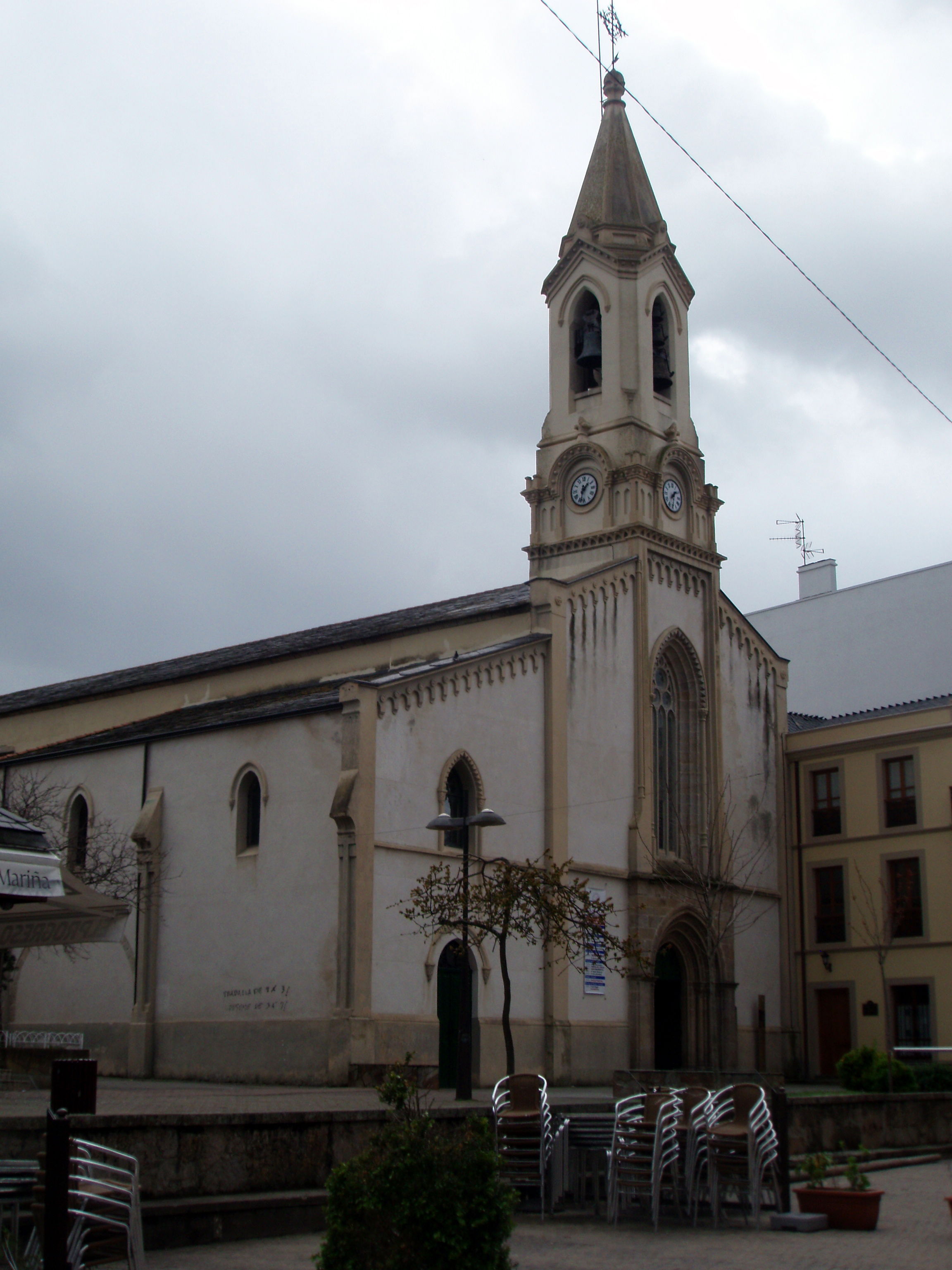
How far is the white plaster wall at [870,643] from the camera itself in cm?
5284

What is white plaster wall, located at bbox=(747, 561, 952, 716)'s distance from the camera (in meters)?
52.8

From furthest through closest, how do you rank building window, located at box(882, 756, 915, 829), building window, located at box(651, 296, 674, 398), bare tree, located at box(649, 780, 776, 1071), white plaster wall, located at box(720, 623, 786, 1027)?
building window, located at box(651, 296, 674, 398), white plaster wall, located at box(720, 623, 786, 1027), building window, located at box(882, 756, 915, 829), bare tree, located at box(649, 780, 776, 1071)

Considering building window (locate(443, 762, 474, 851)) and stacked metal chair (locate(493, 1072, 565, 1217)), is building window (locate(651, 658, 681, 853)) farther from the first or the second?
stacked metal chair (locate(493, 1072, 565, 1217))

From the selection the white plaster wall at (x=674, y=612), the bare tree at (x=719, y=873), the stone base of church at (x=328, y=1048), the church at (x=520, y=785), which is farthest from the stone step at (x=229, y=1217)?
the white plaster wall at (x=674, y=612)

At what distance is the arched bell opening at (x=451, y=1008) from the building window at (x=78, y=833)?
34.2 feet

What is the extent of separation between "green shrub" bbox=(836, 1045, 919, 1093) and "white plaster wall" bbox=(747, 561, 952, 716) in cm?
2458

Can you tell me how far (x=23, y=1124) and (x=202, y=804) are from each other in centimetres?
2125

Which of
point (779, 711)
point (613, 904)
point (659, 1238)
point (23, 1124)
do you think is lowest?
point (659, 1238)

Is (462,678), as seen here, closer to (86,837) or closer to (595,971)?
(595,971)

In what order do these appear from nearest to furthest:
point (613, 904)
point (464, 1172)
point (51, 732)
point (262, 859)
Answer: point (464, 1172) → point (262, 859) → point (613, 904) → point (51, 732)

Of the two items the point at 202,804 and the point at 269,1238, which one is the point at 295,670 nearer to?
the point at 202,804

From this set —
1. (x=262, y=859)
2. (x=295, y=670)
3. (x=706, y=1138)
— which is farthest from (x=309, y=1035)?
(x=706, y=1138)

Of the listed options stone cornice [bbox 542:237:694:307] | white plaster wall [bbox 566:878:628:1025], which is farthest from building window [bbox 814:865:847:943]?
stone cornice [bbox 542:237:694:307]

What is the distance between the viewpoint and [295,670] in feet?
131
